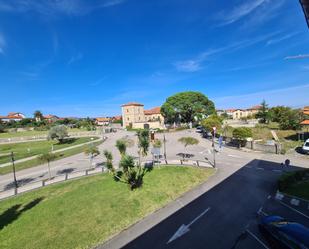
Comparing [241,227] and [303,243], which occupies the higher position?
[303,243]

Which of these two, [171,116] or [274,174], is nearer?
[274,174]

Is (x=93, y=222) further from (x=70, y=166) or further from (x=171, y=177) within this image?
(x=70, y=166)

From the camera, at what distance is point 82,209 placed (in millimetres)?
13062

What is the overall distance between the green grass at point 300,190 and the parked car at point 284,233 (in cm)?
620

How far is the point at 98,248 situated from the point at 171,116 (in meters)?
61.5

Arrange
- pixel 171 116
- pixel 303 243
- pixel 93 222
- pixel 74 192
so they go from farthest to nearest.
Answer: pixel 171 116 < pixel 74 192 < pixel 93 222 < pixel 303 243

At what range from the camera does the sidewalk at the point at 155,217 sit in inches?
387

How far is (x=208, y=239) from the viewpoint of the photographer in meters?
9.39

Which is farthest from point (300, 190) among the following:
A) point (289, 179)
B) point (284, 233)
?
point (284, 233)

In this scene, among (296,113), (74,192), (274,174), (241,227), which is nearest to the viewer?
(241,227)

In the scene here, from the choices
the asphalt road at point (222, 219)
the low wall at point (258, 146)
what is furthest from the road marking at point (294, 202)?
the low wall at point (258, 146)

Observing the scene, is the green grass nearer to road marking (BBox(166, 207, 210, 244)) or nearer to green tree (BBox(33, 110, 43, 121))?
road marking (BBox(166, 207, 210, 244))

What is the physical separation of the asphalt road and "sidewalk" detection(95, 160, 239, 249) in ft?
1.19

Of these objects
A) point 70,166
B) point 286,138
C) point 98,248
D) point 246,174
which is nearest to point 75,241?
point 98,248
